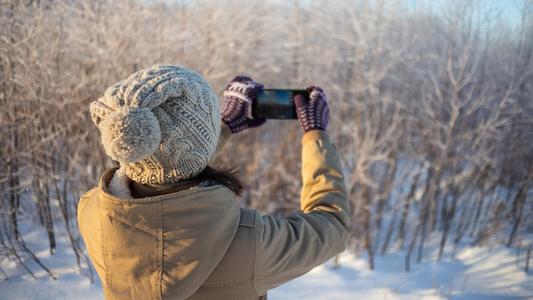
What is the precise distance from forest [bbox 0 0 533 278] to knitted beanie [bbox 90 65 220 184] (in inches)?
71.7

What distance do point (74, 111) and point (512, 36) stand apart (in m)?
4.17

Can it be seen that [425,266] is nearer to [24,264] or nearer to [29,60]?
[24,264]

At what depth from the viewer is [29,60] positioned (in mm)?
2393

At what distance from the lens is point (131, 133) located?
61 cm

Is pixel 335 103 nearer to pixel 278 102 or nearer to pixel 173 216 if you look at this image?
pixel 278 102

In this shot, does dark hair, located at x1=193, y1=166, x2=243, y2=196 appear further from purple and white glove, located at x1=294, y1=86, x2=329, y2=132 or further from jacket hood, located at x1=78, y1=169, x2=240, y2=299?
purple and white glove, located at x1=294, y1=86, x2=329, y2=132

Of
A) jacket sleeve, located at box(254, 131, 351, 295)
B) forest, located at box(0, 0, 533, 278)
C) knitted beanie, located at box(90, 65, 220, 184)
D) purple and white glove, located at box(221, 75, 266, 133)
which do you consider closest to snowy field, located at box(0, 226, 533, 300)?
forest, located at box(0, 0, 533, 278)

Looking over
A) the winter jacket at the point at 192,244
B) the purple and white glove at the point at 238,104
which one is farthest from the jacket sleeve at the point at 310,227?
the purple and white glove at the point at 238,104

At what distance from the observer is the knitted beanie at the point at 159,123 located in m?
0.63

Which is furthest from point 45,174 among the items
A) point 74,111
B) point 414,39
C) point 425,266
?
point 414,39

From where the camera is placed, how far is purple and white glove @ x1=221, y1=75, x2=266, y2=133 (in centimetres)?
135

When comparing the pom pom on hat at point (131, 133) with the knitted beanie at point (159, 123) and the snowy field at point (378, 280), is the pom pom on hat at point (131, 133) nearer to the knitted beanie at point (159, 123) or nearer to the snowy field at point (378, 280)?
the knitted beanie at point (159, 123)

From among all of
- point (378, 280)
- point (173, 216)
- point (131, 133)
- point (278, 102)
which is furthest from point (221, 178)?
point (378, 280)

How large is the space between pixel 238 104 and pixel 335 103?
3.45 meters
